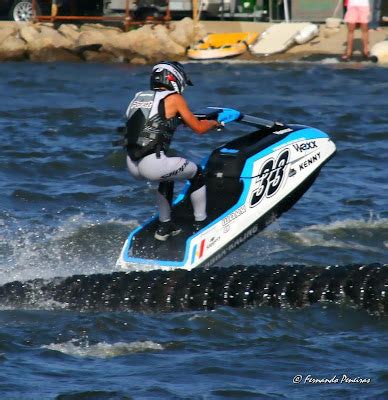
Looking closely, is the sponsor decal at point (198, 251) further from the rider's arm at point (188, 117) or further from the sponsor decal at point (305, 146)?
the sponsor decal at point (305, 146)

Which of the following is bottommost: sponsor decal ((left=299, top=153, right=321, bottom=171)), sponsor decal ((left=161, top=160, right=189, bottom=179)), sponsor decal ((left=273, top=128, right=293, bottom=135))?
sponsor decal ((left=299, top=153, right=321, bottom=171))

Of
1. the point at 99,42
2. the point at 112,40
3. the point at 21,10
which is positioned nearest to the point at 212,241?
the point at 112,40

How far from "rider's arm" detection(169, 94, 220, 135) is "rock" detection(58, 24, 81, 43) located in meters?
18.8

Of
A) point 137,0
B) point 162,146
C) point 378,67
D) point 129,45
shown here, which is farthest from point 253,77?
point 162,146

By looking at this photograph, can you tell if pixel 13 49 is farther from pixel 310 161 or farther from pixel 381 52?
pixel 310 161

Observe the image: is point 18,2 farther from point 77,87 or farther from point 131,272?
point 131,272

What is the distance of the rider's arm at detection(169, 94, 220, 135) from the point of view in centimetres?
1026

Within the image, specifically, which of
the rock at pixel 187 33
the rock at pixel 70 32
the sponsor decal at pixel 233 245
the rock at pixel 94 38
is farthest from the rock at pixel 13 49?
the sponsor decal at pixel 233 245

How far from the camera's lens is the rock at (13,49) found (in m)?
28.8

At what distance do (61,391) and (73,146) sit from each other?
1010cm

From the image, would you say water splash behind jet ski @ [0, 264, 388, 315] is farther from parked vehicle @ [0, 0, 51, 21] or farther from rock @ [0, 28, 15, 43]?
parked vehicle @ [0, 0, 51, 21]

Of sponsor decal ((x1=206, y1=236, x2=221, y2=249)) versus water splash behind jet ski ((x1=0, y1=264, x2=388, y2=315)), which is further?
sponsor decal ((x1=206, y1=236, x2=221, y2=249))

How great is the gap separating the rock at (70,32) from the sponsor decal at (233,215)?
1859cm

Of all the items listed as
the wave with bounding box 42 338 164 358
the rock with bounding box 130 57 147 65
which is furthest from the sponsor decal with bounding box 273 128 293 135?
the rock with bounding box 130 57 147 65
